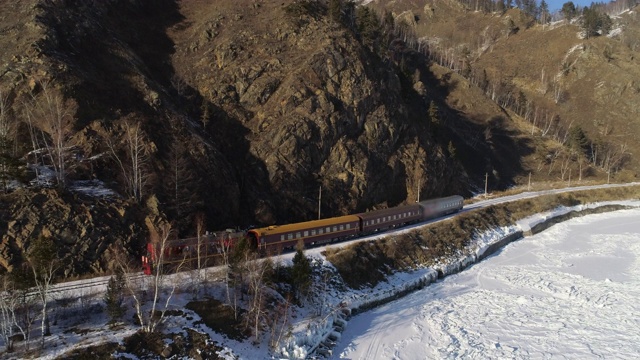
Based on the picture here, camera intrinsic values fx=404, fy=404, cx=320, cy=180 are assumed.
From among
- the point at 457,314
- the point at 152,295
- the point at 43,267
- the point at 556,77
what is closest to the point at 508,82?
the point at 556,77

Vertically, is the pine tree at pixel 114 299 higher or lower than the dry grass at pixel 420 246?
higher

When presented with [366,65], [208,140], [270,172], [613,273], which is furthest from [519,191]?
[208,140]

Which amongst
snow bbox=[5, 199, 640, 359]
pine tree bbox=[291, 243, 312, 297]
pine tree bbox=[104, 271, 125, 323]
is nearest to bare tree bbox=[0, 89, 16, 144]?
snow bbox=[5, 199, 640, 359]

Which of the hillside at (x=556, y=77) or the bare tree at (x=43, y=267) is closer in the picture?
the bare tree at (x=43, y=267)

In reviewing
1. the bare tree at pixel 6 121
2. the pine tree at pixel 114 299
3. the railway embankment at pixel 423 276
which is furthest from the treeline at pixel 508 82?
the pine tree at pixel 114 299

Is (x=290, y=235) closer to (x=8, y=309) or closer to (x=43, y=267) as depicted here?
(x=43, y=267)

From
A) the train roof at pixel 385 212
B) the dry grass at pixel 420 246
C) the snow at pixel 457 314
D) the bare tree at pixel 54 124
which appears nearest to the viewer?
the snow at pixel 457 314

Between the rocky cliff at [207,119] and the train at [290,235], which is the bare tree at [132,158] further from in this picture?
the train at [290,235]

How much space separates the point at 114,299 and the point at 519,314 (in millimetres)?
33838

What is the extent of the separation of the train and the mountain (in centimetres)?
543

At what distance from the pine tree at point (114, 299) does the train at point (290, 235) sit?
3.06 meters

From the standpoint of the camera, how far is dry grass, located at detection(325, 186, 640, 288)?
40781 millimetres

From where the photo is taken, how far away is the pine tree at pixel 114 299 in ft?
83.7

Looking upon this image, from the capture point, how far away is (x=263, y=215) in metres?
49.1
